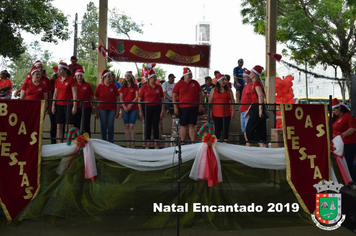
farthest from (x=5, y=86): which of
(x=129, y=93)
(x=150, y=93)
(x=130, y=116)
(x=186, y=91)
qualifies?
(x=186, y=91)

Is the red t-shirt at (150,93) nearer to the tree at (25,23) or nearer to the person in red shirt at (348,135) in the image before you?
the person in red shirt at (348,135)

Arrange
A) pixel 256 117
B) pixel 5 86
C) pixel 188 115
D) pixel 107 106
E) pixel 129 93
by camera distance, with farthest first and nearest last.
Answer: pixel 5 86 < pixel 129 93 < pixel 107 106 < pixel 188 115 < pixel 256 117

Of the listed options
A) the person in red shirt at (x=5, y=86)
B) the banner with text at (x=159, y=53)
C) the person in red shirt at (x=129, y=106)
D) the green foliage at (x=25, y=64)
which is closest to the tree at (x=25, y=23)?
the person in red shirt at (x=5, y=86)

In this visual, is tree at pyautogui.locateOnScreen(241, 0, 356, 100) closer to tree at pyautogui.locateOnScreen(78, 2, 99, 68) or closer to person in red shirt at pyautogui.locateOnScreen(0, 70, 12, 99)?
person in red shirt at pyautogui.locateOnScreen(0, 70, 12, 99)

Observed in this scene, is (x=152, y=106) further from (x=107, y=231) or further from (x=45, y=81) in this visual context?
(x=107, y=231)

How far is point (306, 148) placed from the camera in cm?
616

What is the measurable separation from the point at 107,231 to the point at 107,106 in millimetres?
2551

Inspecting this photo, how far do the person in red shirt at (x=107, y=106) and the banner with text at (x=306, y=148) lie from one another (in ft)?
10.7

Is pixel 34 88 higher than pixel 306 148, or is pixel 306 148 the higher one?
pixel 34 88

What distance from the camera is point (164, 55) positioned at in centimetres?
995

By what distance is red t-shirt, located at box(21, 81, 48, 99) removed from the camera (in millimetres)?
7344

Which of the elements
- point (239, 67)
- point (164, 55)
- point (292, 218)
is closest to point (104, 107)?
point (164, 55)

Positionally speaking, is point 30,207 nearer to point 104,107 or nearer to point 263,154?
point 104,107

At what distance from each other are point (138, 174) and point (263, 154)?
202 cm
